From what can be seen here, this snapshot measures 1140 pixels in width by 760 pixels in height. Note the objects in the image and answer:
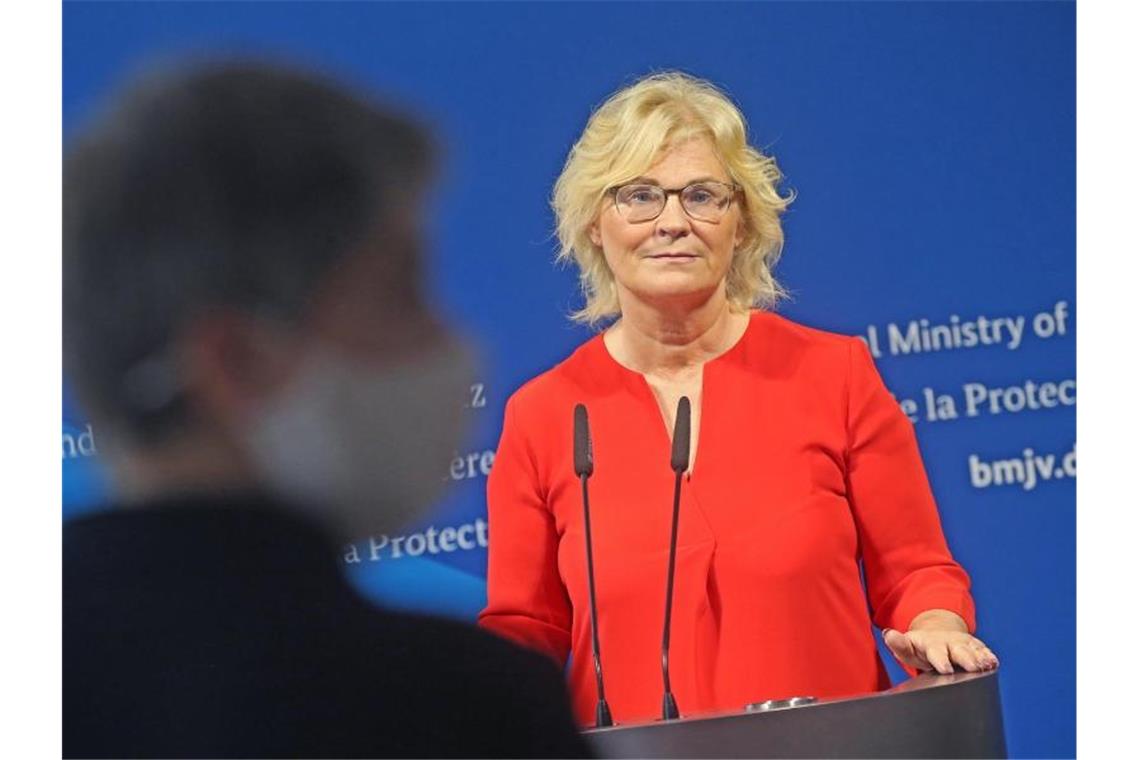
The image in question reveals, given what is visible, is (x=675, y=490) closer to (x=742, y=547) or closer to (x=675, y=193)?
(x=742, y=547)

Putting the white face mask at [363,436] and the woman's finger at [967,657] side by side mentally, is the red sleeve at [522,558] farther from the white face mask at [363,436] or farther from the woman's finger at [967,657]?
the woman's finger at [967,657]

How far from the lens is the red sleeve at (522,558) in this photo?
2945 millimetres

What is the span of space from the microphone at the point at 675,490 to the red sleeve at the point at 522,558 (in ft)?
0.66

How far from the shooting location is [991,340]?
327cm

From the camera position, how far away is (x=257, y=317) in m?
3.14

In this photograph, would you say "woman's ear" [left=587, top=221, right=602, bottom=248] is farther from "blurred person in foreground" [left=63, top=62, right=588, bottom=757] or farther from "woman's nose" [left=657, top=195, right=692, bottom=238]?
"blurred person in foreground" [left=63, top=62, right=588, bottom=757]

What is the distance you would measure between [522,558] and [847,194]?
0.96 meters

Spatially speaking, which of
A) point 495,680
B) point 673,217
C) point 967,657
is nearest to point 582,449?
point 673,217

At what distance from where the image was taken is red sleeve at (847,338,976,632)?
2.86 meters

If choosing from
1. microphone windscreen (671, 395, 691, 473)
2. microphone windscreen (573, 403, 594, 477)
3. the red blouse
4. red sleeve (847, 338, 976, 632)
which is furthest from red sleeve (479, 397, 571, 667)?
red sleeve (847, 338, 976, 632)

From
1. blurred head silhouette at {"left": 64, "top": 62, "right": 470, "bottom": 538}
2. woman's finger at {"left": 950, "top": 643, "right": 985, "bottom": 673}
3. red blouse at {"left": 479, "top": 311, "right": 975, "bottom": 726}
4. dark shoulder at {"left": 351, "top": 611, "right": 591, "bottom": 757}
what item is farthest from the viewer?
blurred head silhouette at {"left": 64, "top": 62, "right": 470, "bottom": 538}

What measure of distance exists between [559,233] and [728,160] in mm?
350

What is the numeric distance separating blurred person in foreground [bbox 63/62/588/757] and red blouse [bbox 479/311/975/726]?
1.09ft

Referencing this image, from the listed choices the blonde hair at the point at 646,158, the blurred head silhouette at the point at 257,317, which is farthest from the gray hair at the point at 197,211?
the blonde hair at the point at 646,158
